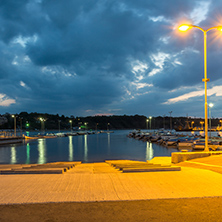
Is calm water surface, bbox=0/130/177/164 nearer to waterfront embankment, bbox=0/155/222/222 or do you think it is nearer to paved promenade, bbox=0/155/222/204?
paved promenade, bbox=0/155/222/204

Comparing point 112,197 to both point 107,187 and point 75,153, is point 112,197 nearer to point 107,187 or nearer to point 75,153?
point 107,187

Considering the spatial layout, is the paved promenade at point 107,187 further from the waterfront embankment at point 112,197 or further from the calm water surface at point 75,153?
the calm water surface at point 75,153

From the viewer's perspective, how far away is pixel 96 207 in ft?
18.0

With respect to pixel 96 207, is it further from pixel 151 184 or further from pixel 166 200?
pixel 151 184

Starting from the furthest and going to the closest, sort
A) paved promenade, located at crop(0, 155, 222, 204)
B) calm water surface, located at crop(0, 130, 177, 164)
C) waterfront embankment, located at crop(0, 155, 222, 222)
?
calm water surface, located at crop(0, 130, 177, 164) < paved promenade, located at crop(0, 155, 222, 204) < waterfront embankment, located at crop(0, 155, 222, 222)

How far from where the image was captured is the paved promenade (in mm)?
6246

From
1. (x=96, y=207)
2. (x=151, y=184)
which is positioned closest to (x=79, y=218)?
(x=96, y=207)

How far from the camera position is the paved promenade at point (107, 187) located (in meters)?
6.25

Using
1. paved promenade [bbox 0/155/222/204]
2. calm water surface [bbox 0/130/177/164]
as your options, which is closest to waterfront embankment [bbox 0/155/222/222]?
paved promenade [bbox 0/155/222/204]

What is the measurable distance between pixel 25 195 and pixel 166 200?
4.05 m

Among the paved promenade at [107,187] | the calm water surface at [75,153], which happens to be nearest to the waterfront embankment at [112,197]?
the paved promenade at [107,187]

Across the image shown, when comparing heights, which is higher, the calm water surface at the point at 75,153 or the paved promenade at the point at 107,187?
the paved promenade at the point at 107,187

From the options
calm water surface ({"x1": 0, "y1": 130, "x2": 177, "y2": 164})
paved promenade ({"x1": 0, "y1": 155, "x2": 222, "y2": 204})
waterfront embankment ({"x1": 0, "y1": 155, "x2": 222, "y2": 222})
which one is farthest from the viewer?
calm water surface ({"x1": 0, "y1": 130, "x2": 177, "y2": 164})

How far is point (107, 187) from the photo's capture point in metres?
7.29
